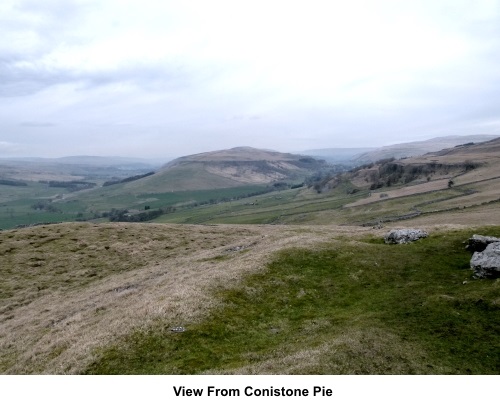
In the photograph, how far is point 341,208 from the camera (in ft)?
605

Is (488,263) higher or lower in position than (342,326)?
higher

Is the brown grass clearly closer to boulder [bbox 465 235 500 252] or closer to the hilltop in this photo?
the hilltop

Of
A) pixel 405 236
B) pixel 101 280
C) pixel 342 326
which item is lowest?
pixel 101 280

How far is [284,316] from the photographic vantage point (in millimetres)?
29438

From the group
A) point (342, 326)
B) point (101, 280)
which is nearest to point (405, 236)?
point (342, 326)

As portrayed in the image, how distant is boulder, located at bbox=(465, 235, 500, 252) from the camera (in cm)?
3703

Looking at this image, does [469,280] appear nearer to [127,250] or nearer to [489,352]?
[489,352]

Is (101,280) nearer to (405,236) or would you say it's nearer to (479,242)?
(405,236)

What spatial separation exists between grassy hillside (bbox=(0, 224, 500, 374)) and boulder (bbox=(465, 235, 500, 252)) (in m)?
0.87

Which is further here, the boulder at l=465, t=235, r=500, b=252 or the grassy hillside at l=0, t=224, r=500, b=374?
the boulder at l=465, t=235, r=500, b=252

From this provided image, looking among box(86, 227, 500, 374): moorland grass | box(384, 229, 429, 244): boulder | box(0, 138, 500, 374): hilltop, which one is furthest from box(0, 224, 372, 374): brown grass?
box(384, 229, 429, 244): boulder

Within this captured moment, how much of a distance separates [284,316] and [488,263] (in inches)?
668

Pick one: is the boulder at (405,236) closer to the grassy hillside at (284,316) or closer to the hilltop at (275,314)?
the hilltop at (275,314)

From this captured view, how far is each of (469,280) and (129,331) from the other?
26508 millimetres
